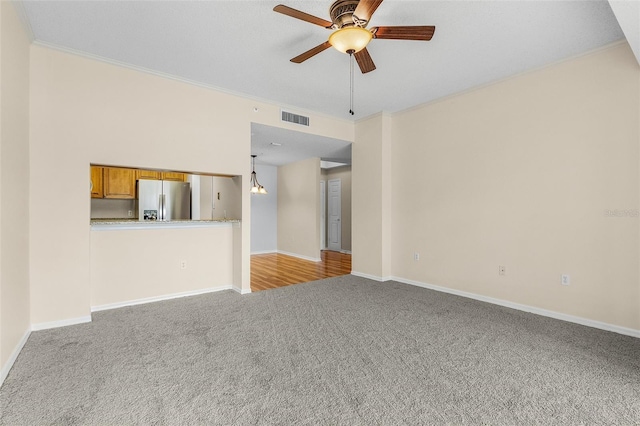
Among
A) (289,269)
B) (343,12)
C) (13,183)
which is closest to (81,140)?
(13,183)

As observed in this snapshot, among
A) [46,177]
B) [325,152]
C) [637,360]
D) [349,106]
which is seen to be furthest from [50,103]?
[637,360]

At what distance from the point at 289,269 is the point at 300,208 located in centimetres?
198

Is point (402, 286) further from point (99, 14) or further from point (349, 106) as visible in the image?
point (99, 14)

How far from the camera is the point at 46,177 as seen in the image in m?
3.00

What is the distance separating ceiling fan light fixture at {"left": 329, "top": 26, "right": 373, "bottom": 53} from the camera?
7.09 feet

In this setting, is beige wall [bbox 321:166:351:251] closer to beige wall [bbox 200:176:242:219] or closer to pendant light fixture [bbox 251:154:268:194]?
pendant light fixture [bbox 251:154:268:194]

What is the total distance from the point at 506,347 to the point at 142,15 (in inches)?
161

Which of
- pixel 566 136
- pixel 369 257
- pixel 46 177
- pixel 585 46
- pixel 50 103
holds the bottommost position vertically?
pixel 369 257

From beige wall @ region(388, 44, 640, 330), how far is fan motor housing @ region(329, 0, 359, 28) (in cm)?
248

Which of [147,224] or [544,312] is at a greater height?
→ [147,224]

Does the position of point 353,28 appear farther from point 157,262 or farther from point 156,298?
point 156,298

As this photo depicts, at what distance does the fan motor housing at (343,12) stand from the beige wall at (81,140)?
89.3 inches

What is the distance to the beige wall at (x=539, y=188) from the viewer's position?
9.72 ft

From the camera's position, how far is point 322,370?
223 cm
